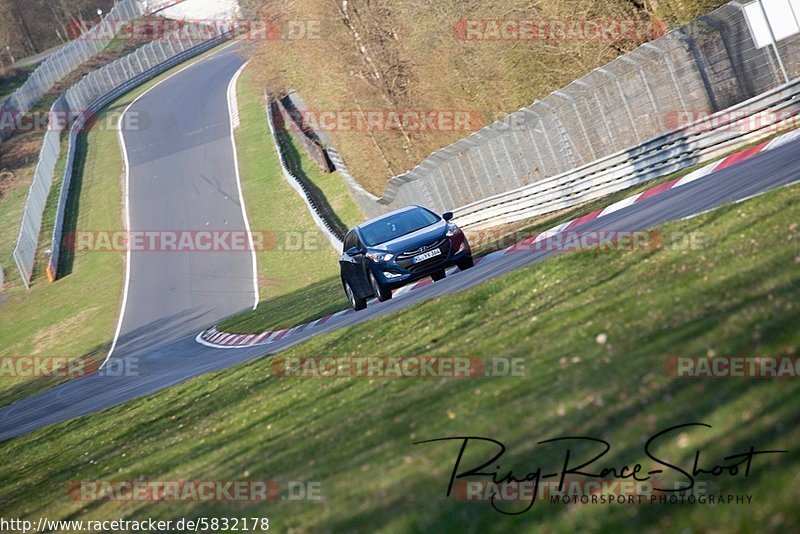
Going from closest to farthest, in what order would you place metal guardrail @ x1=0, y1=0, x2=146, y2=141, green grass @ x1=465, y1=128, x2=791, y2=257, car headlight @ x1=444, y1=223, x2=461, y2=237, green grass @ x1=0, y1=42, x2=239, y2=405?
car headlight @ x1=444, y1=223, x2=461, y2=237 < green grass @ x1=465, y1=128, x2=791, y2=257 < green grass @ x1=0, y1=42, x2=239, y2=405 < metal guardrail @ x1=0, y1=0, x2=146, y2=141

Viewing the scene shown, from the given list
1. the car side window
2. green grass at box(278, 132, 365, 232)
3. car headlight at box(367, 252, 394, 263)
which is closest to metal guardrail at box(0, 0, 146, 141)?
green grass at box(278, 132, 365, 232)

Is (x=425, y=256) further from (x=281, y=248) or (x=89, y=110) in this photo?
(x=89, y=110)

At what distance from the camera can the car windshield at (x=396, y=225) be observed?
20703 millimetres

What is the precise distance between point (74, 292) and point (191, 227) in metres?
6.23

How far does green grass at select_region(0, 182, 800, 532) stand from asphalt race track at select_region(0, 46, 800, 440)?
359cm

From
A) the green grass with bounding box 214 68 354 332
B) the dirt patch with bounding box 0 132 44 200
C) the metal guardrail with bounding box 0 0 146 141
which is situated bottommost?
the green grass with bounding box 214 68 354 332

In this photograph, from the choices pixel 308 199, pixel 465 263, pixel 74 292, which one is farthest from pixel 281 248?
pixel 465 263

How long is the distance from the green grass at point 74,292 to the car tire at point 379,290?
16.3 metres

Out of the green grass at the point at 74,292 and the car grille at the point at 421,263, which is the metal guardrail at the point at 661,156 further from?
the green grass at the point at 74,292

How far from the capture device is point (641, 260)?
38.0 feet

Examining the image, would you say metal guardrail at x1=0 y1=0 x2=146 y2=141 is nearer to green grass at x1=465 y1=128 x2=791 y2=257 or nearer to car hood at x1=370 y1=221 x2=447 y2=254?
green grass at x1=465 y1=128 x2=791 y2=257

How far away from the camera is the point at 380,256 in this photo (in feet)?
65.8

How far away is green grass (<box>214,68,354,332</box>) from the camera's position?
29.4 m

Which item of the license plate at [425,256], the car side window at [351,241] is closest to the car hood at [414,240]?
the license plate at [425,256]
